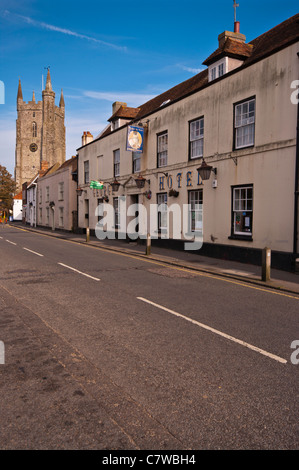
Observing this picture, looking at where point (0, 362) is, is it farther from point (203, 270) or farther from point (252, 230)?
point (252, 230)

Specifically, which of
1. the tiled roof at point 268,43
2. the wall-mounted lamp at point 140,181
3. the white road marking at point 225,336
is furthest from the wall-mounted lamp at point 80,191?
the white road marking at point 225,336

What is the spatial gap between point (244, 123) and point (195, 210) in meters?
4.86

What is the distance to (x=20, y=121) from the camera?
102 metres

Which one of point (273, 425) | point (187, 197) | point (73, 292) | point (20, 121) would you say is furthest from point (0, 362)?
point (20, 121)

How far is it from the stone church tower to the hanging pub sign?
280 feet

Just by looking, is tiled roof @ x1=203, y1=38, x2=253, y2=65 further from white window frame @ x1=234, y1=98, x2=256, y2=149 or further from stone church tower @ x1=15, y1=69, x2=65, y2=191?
stone church tower @ x1=15, y1=69, x2=65, y2=191

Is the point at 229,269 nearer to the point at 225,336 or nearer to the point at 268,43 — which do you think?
the point at 225,336

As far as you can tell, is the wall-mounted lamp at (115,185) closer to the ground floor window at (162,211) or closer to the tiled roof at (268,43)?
the ground floor window at (162,211)

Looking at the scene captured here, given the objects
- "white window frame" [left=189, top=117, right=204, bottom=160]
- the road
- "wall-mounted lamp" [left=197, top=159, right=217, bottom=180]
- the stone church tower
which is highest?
the stone church tower

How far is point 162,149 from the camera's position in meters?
19.7

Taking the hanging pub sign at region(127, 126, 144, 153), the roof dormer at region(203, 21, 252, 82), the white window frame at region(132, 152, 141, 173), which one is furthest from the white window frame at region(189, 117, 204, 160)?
the white window frame at region(132, 152, 141, 173)

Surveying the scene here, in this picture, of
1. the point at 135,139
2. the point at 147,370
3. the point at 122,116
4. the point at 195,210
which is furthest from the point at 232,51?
the point at 147,370

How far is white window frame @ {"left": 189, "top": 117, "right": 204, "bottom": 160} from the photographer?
54.9ft
